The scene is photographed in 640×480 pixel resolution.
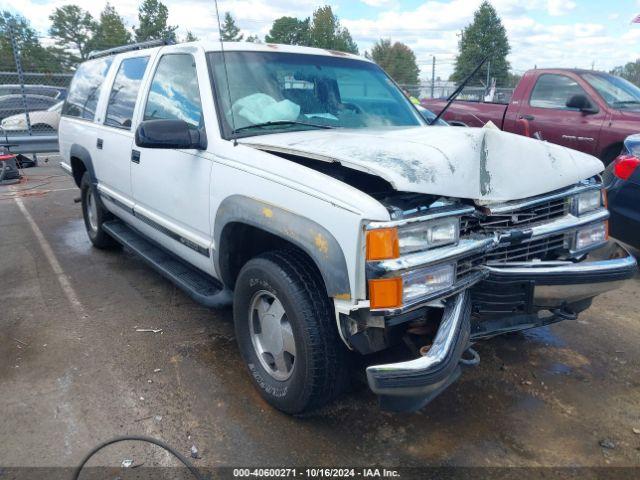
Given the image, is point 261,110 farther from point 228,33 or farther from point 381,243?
point 228,33

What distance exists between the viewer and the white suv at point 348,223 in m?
2.18

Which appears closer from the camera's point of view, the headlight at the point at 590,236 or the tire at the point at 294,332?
the tire at the point at 294,332

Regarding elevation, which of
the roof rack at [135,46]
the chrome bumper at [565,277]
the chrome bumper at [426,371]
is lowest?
the chrome bumper at [426,371]

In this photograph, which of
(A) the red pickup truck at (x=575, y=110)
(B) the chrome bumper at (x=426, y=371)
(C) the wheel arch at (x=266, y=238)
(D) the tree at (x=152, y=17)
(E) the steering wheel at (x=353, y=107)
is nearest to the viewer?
(B) the chrome bumper at (x=426, y=371)

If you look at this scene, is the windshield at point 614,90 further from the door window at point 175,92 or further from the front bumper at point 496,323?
the door window at point 175,92

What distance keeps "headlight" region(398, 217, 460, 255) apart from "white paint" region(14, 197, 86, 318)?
3025 millimetres

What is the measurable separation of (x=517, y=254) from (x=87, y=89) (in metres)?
4.79

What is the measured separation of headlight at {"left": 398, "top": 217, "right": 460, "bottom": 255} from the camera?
2162 mm

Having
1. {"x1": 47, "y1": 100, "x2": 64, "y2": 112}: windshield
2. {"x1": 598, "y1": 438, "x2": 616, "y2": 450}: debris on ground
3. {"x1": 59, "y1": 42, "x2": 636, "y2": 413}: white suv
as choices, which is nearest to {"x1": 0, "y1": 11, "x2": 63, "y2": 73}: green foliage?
{"x1": 47, "y1": 100, "x2": 64, "y2": 112}: windshield

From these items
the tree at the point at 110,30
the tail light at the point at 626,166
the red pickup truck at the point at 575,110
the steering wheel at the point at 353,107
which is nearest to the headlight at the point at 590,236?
the steering wheel at the point at 353,107

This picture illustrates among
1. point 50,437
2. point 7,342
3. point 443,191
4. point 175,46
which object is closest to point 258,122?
point 175,46

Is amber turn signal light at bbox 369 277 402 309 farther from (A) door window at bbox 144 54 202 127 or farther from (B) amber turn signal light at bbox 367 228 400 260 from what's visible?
(A) door window at bbox 144 54 202 127

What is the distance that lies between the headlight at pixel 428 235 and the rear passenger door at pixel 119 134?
2.82 meters

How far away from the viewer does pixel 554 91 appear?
7.47 metres
